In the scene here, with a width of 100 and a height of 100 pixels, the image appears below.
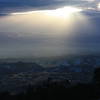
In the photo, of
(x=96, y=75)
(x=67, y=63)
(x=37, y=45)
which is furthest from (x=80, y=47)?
(x=96, y=75)

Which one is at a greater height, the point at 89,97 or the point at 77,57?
the point at 89,97

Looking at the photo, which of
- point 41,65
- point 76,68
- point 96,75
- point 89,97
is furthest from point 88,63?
point 89,97

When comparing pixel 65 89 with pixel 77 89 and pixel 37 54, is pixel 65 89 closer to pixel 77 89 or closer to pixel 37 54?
pixel 77 89

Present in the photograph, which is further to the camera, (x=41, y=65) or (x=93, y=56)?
(x=93, y=56)

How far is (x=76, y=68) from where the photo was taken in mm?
70875

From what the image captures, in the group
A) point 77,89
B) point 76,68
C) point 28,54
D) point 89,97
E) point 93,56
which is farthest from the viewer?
point 28,54

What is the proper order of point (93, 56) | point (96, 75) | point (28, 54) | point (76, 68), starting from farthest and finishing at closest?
1. point (28, 54)
2. point (93, 56)
3. point (76, 68)
4. point (96, 75)

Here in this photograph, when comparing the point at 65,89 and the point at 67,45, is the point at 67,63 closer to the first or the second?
the point at 67,45

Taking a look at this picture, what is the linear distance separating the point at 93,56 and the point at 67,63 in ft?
25.4

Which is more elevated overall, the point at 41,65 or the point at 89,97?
the point at 89,97

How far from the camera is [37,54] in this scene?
292 feet

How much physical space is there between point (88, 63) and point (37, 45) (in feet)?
98.5

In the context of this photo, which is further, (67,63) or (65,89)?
(67,63)

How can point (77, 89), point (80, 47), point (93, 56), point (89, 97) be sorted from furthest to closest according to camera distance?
point (80, 47), point (93, 56), point (77, 89), point (89, 97)
